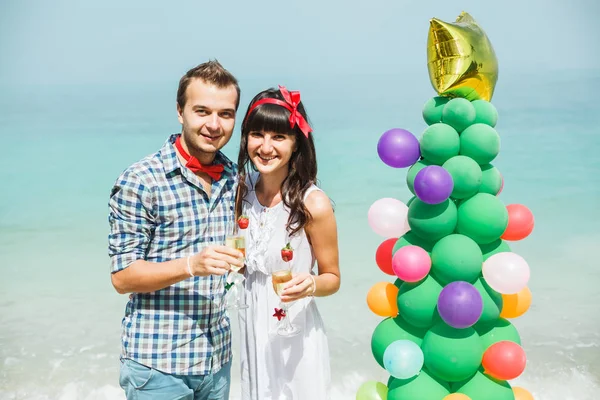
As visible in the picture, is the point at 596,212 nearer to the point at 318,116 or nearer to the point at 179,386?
the point at 179,386

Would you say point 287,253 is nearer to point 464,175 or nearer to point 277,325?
point 277,325

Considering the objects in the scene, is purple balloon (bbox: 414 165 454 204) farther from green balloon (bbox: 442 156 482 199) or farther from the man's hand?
the man's hand

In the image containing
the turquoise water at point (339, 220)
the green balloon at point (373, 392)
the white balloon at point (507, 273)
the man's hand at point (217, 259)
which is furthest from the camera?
the turquoise water at point (339, 220)

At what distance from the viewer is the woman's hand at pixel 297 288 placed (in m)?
2.34

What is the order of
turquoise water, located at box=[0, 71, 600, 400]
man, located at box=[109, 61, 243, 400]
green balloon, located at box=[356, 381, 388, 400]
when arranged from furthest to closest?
turquoise water, located at box=[0, 71, 600, 400]
green balloon, located at box=[356, 381, 388, 400]
man, located at box=[109, 61, 243, 400]

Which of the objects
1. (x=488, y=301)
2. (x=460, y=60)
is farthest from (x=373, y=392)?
(x=460, y=60)

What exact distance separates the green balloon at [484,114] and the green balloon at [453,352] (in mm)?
781

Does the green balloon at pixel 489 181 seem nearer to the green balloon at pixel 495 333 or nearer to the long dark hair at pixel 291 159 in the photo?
the green balloon at pixel 495 333

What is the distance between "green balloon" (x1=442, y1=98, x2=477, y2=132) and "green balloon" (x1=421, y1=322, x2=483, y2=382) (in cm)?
76

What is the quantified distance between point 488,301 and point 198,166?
46.7 inches

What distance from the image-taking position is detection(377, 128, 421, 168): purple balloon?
99.7 inches

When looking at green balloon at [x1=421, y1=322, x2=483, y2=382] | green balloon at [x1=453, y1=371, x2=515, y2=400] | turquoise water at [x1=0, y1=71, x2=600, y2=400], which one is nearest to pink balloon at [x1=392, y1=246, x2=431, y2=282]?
green balloon at [x1=421, y1=322, x2=483, y2=382]

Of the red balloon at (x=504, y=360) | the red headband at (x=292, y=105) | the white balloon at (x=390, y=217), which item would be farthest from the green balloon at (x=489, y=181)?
the red headband at (x=292, y=105)

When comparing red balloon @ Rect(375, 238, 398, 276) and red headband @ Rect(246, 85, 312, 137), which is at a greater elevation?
red headband @ Rect(246, 85, 312, 137)
